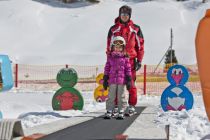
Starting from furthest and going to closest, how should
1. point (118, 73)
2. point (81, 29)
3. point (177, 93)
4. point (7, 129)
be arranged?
1. point (81, 29)
2. point (177, 93)
3. point (118, 73)
4. point (7, 129)

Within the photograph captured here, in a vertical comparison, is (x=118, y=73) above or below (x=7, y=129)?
above

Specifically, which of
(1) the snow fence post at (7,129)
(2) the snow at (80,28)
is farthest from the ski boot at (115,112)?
(2) the snow at (80,28)

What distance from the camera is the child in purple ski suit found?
6973mm

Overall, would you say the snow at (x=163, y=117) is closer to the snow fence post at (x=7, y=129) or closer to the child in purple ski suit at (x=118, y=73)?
the child in purple ski suit at (x=118, y=73)

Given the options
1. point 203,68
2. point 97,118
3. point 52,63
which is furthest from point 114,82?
point 52,63

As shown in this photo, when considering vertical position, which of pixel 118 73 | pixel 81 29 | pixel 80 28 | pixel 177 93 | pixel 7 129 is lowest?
pixel 7 129

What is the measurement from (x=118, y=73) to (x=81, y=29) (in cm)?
5175

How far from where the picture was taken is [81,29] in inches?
2298

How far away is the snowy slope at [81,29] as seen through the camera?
49.5 m

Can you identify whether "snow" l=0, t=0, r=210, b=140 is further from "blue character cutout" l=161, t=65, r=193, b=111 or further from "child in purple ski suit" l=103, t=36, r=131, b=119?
"child in purple ski suit" l=103, t=36, r=131, b=119

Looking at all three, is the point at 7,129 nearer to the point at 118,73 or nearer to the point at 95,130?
the point at 95,130

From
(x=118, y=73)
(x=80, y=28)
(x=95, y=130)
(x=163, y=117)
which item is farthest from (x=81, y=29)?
(x=95, y=130)

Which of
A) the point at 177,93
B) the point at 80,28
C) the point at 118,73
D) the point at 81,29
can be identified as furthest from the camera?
the point at 80,28

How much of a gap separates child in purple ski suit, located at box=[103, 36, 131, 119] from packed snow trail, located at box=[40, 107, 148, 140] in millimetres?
320
